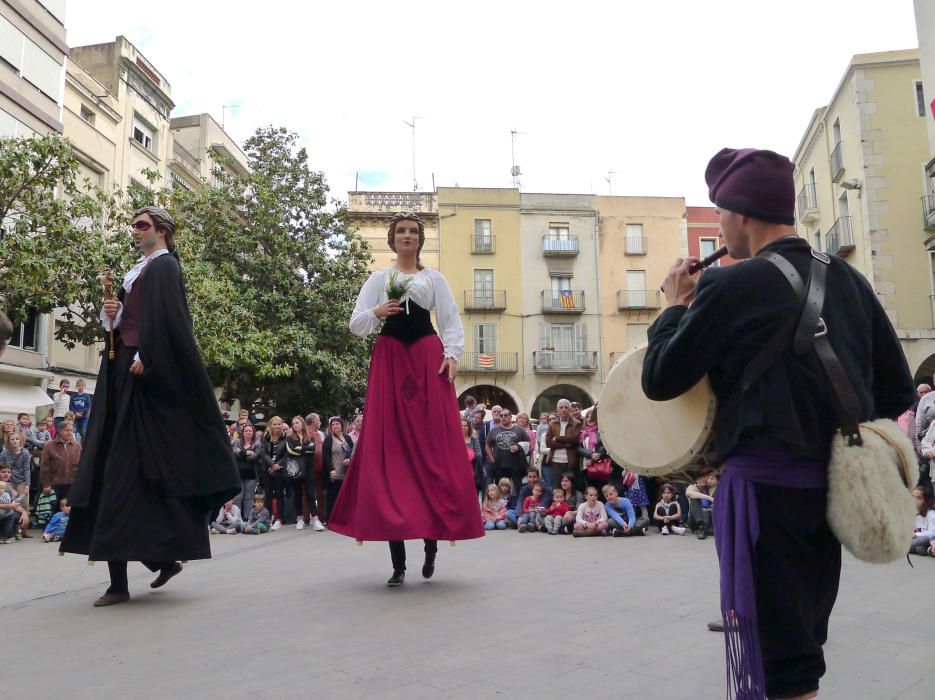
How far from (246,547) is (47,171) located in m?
10.9

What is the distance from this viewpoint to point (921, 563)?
7008 mm

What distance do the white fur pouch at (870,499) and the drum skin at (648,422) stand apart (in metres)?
0.33

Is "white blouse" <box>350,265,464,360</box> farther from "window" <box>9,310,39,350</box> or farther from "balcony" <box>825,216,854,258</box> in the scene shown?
"balcony" <box>825,216,854,258</box>

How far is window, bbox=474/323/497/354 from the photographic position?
4178 cm

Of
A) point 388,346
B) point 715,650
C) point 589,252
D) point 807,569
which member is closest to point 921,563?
point 715,650

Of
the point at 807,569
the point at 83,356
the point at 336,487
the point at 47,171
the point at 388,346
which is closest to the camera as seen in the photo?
the point at 807,569

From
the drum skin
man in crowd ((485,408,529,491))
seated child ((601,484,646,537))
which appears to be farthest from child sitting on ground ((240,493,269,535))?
the drum skin

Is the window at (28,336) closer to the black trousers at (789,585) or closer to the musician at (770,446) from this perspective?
the musician at (770,446)

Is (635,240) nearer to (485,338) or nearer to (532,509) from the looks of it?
(485,338)

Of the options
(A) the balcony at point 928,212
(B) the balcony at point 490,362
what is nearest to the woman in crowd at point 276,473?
(A) the balcony at point 928,212

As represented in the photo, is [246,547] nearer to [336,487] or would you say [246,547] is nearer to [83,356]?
[336,487]

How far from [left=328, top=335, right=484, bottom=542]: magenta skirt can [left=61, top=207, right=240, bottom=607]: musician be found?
0.82 m

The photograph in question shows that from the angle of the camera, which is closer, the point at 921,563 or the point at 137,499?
the point at 137,499

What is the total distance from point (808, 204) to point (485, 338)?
1653cm
